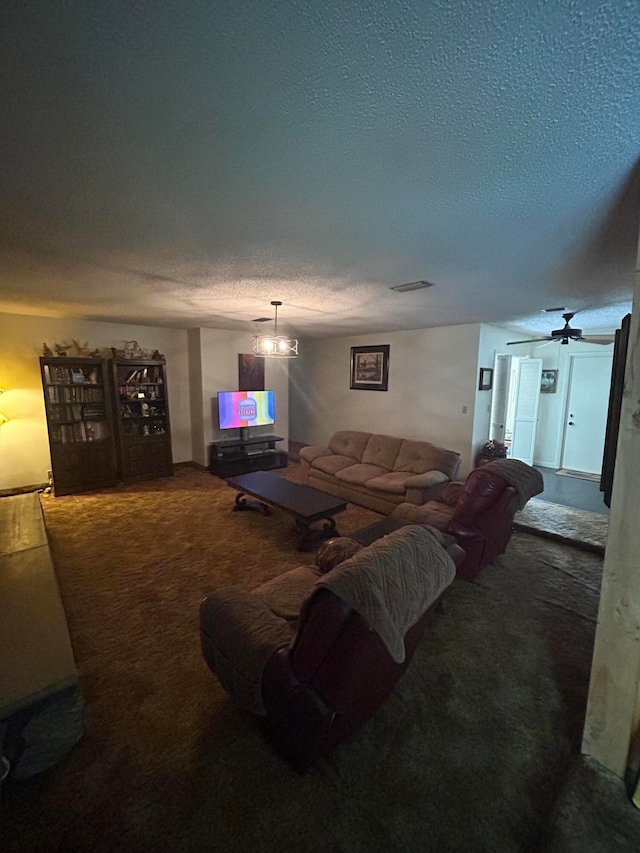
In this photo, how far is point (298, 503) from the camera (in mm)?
3486

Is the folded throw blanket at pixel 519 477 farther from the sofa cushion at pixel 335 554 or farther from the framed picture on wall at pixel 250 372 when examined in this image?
the framed picture on wall at pixel 250 372

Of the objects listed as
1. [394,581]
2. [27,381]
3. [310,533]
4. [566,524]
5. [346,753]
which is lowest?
[346,753]

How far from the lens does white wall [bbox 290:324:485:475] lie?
496cm

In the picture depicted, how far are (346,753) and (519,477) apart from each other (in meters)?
2.04

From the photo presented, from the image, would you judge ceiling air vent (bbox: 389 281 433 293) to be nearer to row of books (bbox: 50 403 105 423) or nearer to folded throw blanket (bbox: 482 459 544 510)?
folded throw blanket (bbox: 482 459 544 510)

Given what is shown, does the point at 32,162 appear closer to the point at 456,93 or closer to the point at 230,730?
the point at 456,93

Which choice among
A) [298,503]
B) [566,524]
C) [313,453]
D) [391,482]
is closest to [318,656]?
[298,503]

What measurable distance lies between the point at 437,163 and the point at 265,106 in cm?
62

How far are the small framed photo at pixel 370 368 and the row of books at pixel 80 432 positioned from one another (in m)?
4.07

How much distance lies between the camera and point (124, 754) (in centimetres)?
150

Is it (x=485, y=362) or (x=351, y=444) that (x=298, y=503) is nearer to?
(x=351, y=444)

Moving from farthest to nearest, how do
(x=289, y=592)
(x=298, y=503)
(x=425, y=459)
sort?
(x=425, y=459), (x=298, y=503), (x=289, y=592)

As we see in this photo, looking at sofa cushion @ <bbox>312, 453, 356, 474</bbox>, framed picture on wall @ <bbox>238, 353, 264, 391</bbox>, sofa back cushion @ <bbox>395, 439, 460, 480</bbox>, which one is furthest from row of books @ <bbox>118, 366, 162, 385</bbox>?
sofa back cushion @ <bbox>395, 439, 460, 480</bbox>

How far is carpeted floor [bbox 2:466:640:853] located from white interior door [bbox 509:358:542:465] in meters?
3.66
